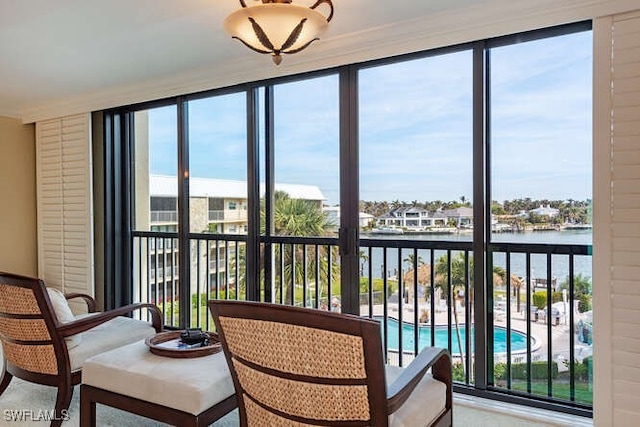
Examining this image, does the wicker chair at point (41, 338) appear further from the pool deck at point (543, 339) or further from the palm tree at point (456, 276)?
the pool deck at point (543, 339)

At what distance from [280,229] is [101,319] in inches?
56.9

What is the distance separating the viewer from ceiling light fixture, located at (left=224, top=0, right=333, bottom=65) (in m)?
1.87

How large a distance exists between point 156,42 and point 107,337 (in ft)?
6.32

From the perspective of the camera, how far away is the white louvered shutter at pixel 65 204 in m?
4.44

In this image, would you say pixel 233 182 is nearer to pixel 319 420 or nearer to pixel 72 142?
pixel 72 142

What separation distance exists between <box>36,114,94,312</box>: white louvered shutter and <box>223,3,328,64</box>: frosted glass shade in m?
3.07

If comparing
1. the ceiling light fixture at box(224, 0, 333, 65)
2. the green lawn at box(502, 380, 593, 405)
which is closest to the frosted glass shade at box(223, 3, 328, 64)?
the ceiling light fixture at box(224, 0, 333, 65)

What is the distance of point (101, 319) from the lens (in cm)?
258

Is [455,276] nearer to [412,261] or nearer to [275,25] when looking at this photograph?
[412,261]

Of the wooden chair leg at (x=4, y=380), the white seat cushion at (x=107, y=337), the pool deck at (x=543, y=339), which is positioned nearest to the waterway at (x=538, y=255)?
the pool deck at (x=543, y=339)

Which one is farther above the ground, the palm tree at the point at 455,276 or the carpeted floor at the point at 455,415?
the palm tree at the point at 455,276

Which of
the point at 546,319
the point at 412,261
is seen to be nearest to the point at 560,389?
the point at 546,319

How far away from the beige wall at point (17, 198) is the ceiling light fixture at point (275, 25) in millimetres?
3987

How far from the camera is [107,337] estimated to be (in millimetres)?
2793
